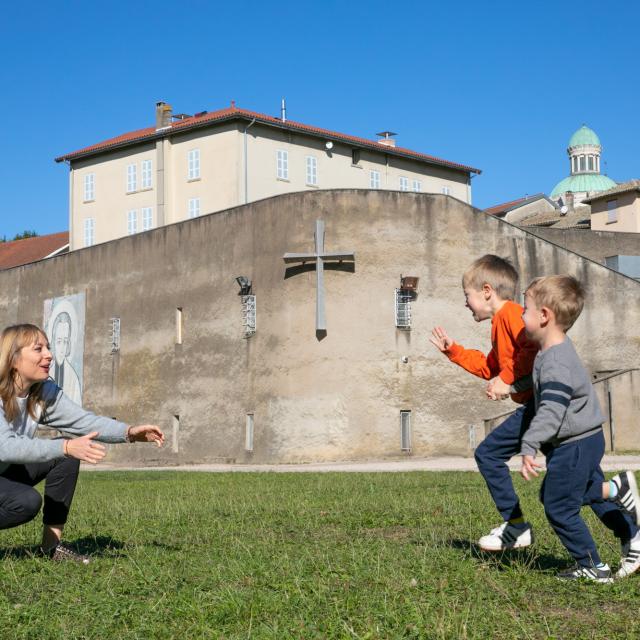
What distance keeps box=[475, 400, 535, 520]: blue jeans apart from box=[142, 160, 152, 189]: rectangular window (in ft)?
150

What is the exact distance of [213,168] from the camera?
46.9 metres

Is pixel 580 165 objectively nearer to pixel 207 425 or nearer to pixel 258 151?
pixel 258 151

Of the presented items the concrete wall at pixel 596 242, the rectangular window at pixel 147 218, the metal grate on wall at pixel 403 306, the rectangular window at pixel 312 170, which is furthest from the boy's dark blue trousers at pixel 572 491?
the rectangular window at pixel 147 218

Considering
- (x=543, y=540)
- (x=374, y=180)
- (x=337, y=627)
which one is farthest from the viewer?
(x=374, y=180)

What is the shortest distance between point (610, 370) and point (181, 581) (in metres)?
28.2

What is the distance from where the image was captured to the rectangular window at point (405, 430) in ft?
95.2

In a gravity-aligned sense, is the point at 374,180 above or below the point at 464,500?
above

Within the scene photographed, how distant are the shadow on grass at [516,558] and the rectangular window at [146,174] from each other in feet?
149

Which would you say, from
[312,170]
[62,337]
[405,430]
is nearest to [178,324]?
[62,337]

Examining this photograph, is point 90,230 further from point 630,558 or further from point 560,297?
point 630,558

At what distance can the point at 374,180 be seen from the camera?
52.5 m

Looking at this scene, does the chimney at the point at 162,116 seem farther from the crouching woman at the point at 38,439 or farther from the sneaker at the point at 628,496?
the sneaker at the point at 628,496

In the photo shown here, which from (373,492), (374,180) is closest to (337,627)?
(373,492)

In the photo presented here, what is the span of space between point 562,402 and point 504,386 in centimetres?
65
